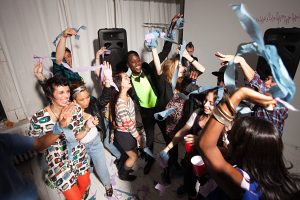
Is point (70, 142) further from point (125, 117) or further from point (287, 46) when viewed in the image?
point (287, 46)

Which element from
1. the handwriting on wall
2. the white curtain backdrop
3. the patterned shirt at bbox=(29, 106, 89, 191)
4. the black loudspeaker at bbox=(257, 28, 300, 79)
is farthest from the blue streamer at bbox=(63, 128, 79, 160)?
the handwriting on wall

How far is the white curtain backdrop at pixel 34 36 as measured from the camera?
252cm

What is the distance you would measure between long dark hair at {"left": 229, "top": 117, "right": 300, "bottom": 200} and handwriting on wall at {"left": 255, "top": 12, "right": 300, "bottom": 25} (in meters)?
2.42

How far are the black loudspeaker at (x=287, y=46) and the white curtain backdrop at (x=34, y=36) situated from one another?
8.50ft

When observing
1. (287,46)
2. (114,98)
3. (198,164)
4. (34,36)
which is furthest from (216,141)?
(34,36)

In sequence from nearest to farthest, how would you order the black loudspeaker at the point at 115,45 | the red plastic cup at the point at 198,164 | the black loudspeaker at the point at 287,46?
1. the red plastic cup at the point at 198,164
2. the black loudspeaker at the point at 287,46
3. the black loudspeaker at the point at 115,45

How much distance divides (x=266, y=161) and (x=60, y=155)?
163 cm

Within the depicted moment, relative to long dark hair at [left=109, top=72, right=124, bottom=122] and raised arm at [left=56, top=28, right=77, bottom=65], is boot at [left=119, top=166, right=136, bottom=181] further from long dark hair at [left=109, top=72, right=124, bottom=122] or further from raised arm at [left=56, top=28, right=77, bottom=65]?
raised arm at [left=56, top=28, right=77, bottom=65]

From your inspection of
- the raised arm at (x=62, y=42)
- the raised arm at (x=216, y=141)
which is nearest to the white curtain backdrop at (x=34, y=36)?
the raised arm at (x=62, y=42)

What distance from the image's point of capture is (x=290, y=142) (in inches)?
121

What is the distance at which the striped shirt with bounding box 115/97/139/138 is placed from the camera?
6.88ft

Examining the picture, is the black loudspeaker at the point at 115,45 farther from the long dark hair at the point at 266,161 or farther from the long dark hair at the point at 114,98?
the long dark hair at the point at 266,161

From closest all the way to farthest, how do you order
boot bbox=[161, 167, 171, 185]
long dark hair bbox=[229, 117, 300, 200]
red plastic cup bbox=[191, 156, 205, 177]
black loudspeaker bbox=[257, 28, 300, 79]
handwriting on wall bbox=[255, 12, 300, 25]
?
long dark hair bbox=[229, 117, 300, 200]
red plastic cup bbox=[191, 156, 205, 177]
black loudspeaker bbox=[257, 28, 300, 79]
boot bbox=[161, 167, 171, 185]
handwriting on wall bbox=[255, 12, 300, 25]

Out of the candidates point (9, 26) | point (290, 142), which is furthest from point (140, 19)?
point (290, 142)
